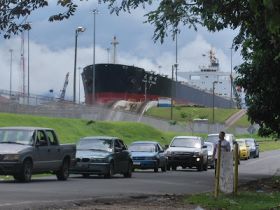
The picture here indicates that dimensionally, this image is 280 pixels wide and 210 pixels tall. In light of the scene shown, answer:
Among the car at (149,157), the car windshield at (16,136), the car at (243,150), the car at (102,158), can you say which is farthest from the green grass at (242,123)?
the car windshield at (16,136)

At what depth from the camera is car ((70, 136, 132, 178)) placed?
74.7 ft

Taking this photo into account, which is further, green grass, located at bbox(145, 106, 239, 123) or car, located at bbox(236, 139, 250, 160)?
green grass, located at bbox(145, 106, 239, 123)

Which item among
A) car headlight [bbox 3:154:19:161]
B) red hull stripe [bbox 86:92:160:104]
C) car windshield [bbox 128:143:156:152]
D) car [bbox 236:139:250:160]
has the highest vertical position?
red hull stripe [bbox 86:92:160:104]

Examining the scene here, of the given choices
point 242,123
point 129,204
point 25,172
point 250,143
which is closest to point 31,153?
point 25,172

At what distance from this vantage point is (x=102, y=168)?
74.7 feet

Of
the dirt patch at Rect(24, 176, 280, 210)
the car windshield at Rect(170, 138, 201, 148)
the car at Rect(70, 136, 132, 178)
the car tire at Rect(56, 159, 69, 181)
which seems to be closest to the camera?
the dirt patch at Rect(24, 176, 280, 210)

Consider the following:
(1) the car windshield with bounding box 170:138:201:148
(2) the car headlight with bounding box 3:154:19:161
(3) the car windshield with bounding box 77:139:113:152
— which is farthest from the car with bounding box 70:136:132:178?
(1) the car windshield with bounding box 170:138:201:148

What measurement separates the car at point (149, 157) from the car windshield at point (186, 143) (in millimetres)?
2720

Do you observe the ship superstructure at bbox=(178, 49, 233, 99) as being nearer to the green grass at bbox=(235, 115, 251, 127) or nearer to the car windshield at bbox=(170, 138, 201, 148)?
the green grass at bbox=(235, 115, 251, 127)

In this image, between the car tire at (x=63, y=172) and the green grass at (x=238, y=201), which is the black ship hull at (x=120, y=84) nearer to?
the car tire at (x=63, y=172)

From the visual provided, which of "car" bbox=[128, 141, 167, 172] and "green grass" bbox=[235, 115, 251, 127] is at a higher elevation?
"green grass" bbox=[235, 115, 251, 127]

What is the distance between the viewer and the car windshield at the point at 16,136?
63.0ft

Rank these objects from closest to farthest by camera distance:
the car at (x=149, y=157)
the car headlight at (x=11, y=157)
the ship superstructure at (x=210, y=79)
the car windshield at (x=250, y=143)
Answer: the car headlight at (x=11, y=157)
the car at (x=149, y=157)
the car windshield at (x=250, y=143)
the ship superstructure at (x=210, y=79)

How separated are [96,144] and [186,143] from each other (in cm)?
1053
